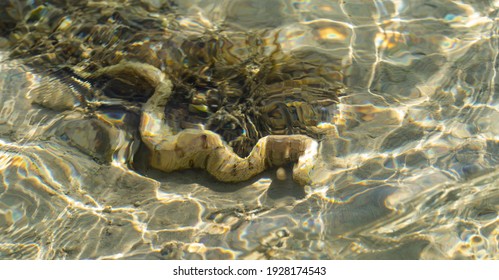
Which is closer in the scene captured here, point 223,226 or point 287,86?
point 223,226

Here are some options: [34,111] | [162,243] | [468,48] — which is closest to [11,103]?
[34,111]

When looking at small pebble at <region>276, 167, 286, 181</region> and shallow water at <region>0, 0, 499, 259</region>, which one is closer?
shallow water at <region>0, 0, 499, 259</region>

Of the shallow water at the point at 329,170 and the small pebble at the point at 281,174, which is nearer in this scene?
the shallow water at the point at 329,170

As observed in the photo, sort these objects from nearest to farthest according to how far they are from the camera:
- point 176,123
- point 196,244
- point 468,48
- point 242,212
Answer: point 196,244 → point 242,212 → point 176,123 → point 468,48

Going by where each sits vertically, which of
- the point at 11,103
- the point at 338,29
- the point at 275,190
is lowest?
the point at 11,103

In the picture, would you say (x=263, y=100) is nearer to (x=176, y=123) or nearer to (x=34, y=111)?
(x=176, y=123)

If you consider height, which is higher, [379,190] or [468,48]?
[468,48]

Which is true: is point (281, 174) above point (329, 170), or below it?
below

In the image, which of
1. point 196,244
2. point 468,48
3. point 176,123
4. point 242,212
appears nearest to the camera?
point 196,244
